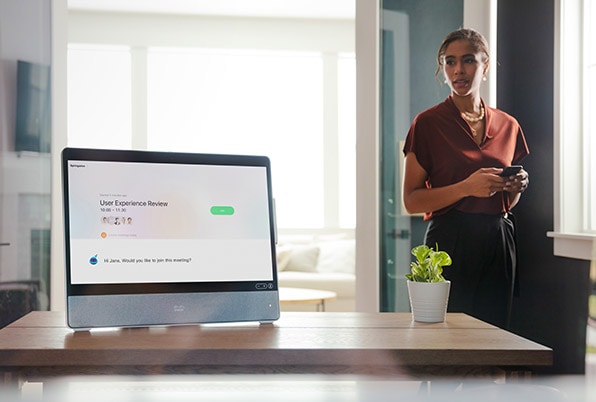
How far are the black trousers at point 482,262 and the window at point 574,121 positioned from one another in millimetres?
241

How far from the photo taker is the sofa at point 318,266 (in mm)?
6695

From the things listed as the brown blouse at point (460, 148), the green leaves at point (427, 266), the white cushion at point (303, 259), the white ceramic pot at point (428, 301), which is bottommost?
the white cushion at point (303, 259)

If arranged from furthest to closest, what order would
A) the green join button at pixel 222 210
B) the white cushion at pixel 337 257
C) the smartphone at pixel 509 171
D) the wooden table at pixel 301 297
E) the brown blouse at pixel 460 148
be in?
the white cushion at pixel 337 257, the wooden table at pixel 301 297, the brown blouse at pixel 460 148, the smartphone at pixel 509 171, the green join button at pixel 222 210

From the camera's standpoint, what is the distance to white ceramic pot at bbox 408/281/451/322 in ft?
5.17

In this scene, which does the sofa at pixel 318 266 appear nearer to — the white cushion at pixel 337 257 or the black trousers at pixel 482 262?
the white cushion at pixel 337 257

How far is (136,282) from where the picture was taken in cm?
150

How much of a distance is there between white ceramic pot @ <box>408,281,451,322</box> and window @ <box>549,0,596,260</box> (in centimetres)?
138

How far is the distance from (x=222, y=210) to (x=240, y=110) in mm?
6495

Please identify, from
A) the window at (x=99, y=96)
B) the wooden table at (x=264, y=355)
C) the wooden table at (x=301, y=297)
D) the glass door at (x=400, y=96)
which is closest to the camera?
the wooden table at (x=264, y=355)

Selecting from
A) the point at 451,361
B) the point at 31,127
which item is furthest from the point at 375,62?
the point at 451,361

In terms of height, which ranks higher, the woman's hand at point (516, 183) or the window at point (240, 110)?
the window at point (240, 110)

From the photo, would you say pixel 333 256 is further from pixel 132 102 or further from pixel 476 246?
pixel 476 246

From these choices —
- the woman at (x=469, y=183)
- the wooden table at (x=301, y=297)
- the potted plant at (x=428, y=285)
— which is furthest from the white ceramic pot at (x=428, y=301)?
the wooden table at (x=301, y=297)

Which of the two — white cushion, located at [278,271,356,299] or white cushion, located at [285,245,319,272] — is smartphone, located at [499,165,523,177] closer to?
white cushion, located at [278,271,356,299]
